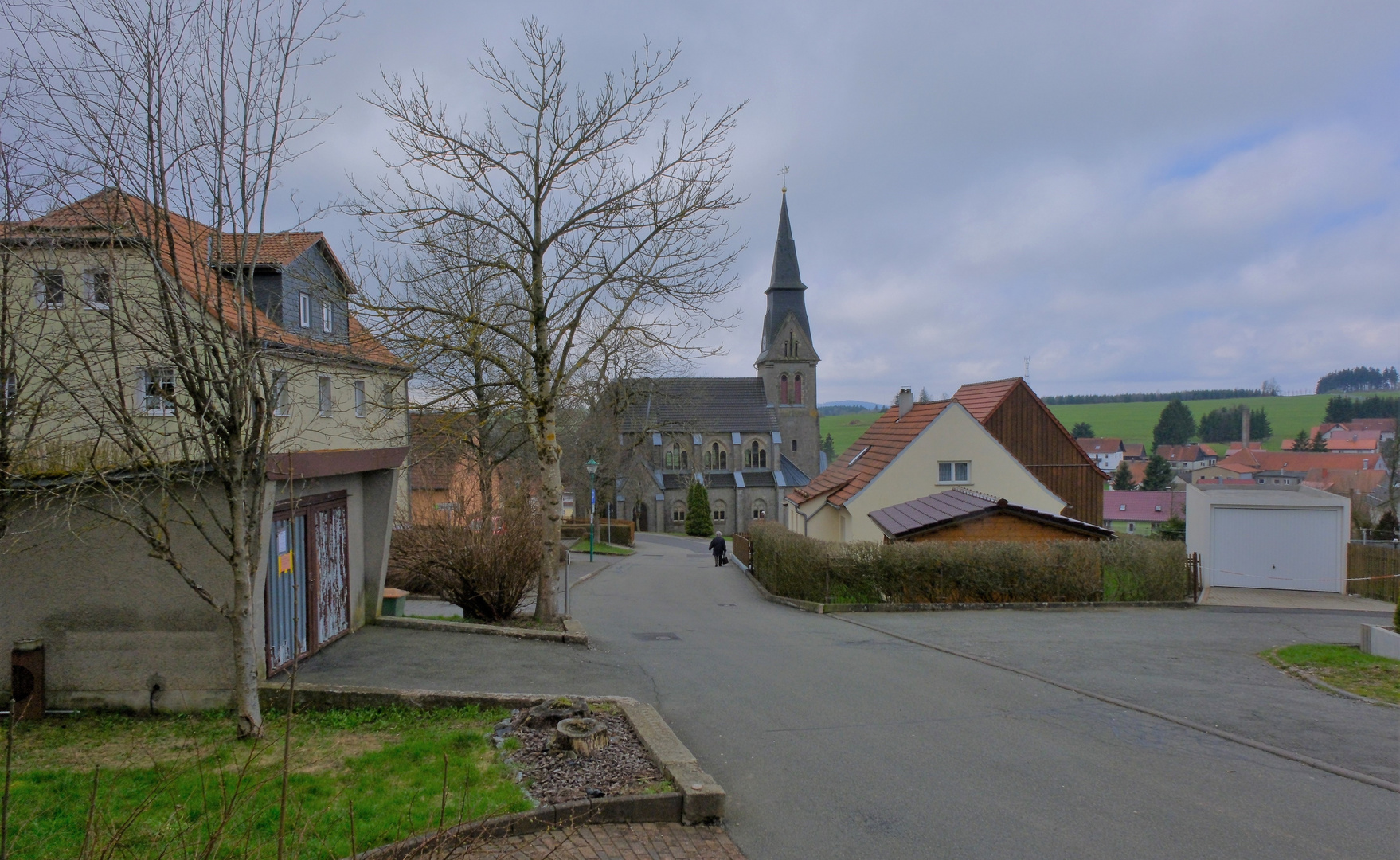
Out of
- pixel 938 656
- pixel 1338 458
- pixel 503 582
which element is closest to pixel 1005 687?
pixel 938 656

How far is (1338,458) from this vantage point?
87.8 meters

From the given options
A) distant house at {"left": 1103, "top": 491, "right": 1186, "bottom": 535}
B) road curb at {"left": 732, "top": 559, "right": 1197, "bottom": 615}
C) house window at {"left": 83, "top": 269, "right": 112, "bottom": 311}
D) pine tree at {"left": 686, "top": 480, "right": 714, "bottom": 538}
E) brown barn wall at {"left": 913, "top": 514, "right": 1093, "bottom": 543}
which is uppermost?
house window at {"left": 83, "top": 269, "right": 112, "bottom": 311}

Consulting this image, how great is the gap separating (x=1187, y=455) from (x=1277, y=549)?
99.6 metres

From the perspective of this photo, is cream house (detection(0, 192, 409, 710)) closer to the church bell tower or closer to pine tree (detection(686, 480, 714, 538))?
pine tree (detection(686, 480, 714, 538))

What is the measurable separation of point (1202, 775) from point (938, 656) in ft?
17.3

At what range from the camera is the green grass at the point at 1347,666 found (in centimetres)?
955

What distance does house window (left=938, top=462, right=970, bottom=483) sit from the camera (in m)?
26.9

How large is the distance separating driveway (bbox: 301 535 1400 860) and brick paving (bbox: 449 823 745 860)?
226 millimetres

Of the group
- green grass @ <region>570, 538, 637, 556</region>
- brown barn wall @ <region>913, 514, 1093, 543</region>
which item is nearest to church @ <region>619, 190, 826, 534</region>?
green grass @ <region>570, 538, 637, 556</region>

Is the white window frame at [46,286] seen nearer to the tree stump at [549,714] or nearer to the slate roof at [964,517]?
the tree stump at [549,714]

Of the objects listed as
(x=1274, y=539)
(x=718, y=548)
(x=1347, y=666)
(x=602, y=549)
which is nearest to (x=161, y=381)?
(x=1347, y=666)

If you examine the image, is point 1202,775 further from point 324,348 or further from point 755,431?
point 755,431

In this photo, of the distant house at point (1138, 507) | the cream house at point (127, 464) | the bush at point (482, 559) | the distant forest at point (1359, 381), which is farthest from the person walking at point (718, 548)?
the distant forest at point (1359, 381)

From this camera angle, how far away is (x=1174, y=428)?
12225 centimetres
